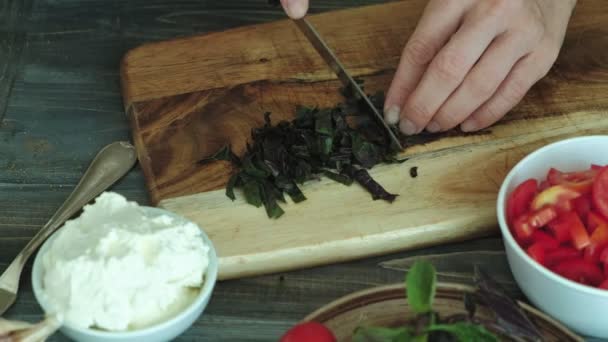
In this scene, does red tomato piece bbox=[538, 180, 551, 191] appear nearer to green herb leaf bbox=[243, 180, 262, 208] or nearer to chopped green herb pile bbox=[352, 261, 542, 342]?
chopped green herb pile bbox=[352, 261, 542, 342]

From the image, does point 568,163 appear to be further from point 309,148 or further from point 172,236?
point 172,236

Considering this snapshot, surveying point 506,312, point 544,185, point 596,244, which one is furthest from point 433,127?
point 506,312

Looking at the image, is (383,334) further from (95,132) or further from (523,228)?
(95,132)

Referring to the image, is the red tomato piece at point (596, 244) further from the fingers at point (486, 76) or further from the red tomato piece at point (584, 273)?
the fingers at point (486, 76)

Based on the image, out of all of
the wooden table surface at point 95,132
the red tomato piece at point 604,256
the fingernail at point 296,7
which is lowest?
the wooden table surface at point 95,132

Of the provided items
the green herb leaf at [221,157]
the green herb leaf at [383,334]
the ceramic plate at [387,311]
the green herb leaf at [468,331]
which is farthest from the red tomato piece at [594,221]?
the green herb leaf at [221,157]

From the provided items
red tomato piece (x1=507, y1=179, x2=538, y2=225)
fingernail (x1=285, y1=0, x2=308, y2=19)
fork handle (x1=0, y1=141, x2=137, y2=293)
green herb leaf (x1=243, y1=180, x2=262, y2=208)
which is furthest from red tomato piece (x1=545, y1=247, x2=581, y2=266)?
fork handle (x1=0, y1=141, x2=137, y2=293)
